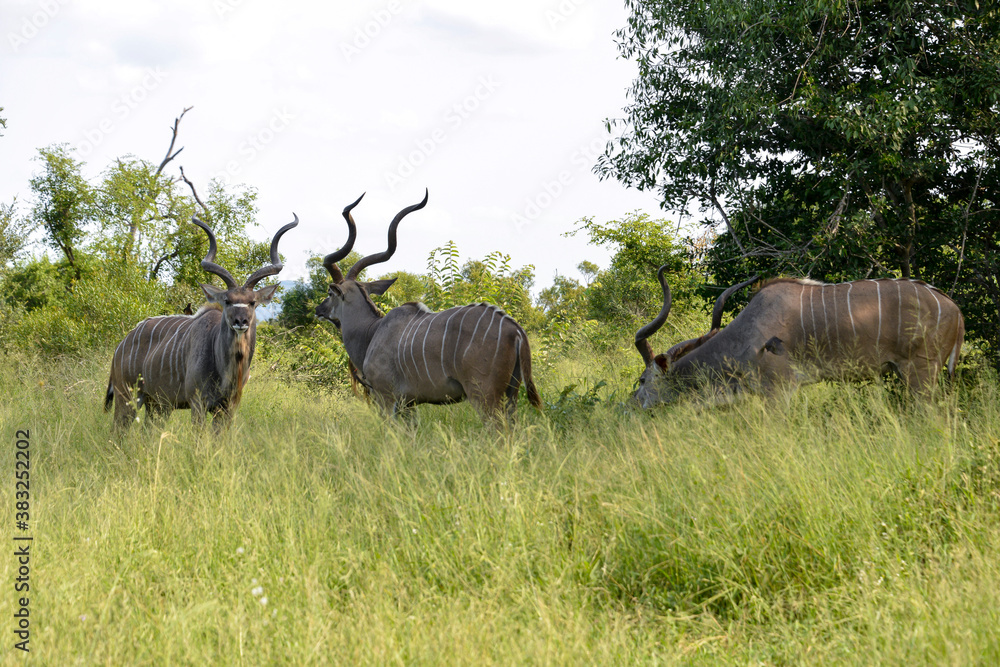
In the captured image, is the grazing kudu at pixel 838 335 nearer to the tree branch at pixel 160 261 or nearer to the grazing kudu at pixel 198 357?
the grazing kudu at pixel 198 357

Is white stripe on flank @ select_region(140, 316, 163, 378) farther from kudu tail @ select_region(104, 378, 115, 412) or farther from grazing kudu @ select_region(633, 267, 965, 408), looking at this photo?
grazing kudu @ select_region(633, 267, 965, 408)

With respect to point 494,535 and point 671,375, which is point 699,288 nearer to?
point 671,375

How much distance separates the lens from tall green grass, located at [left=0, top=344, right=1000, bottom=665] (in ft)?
8.61

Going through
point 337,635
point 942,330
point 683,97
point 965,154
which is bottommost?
point 337,635

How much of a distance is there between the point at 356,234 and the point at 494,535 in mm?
4311

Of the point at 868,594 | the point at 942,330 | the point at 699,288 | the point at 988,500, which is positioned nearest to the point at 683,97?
the point at 699,288

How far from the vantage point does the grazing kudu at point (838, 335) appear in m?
5.24

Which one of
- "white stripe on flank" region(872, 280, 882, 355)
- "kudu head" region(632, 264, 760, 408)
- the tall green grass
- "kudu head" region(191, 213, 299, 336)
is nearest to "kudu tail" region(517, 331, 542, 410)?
the tall green grass

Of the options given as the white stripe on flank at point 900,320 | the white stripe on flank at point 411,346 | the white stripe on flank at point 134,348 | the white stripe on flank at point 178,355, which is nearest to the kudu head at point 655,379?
the white stripe on flank at point 900,320

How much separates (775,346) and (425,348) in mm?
2550

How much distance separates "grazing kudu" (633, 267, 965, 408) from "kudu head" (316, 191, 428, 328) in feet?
9.54

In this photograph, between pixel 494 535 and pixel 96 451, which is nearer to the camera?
pixel 494 535

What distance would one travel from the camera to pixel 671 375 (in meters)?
6.05

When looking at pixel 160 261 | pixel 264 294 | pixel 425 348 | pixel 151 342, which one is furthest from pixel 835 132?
pixel 160 261
